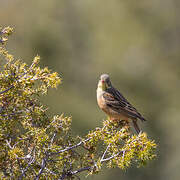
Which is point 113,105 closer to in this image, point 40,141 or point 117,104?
point 117,104

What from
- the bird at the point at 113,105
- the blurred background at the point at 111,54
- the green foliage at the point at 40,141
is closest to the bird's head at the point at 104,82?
the bird at the point at 113,105

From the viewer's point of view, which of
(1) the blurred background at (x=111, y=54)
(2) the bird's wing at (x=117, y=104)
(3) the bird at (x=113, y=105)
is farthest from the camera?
(1) the blurred background at (x=111, y=54)

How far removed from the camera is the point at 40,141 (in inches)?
174

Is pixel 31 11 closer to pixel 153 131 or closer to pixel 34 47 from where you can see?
pixel 34 47

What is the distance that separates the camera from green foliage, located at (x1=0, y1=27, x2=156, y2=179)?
451 cm

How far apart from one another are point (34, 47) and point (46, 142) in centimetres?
2964

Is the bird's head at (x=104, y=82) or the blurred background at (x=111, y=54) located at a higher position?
the blurred background at (x=111, y=54)

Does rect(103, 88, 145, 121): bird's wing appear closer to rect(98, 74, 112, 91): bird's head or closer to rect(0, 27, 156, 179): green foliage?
rect(98, 74, 112, 91): bird's head

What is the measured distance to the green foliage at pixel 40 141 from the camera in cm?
451

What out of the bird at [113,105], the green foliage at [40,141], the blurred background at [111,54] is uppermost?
the blurred background at [111,54]

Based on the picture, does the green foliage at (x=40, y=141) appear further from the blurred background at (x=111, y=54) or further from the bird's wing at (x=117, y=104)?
the blurred background at (x=111, y=54)

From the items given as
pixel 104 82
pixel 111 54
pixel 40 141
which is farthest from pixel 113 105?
pixel 111 54

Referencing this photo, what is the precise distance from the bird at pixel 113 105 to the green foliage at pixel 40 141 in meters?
2.32

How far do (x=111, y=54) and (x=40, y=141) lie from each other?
31.7 m
